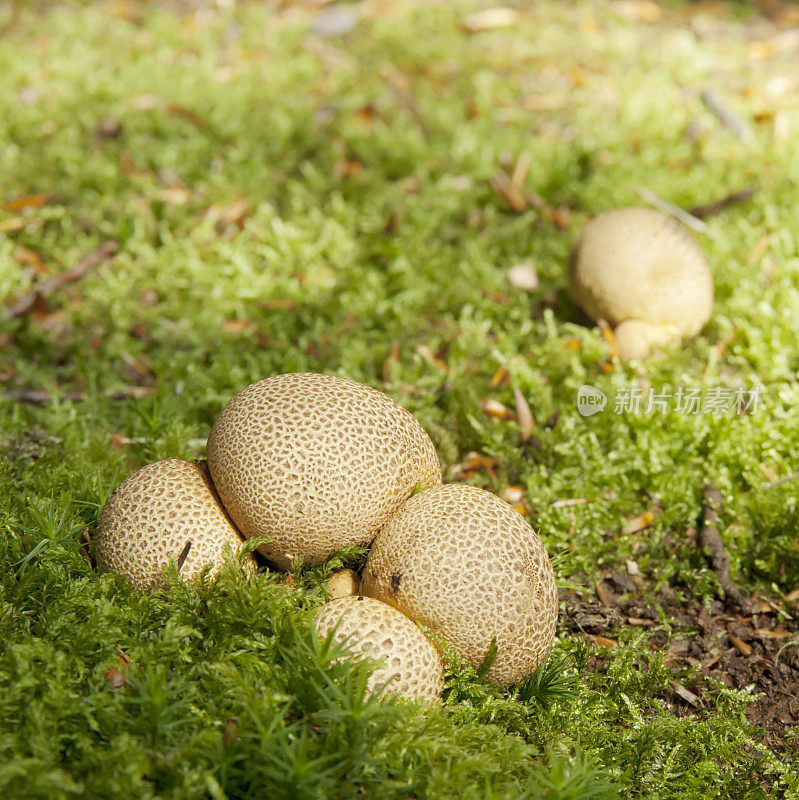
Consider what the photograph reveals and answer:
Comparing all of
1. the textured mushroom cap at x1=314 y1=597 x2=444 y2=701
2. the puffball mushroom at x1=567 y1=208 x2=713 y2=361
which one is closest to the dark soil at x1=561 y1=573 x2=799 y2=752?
the textured mushroom cap at x1=314 y1=597 x2=444 y2=701

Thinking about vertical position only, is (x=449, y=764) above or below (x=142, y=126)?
below

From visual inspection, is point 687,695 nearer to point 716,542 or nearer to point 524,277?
point 716,542

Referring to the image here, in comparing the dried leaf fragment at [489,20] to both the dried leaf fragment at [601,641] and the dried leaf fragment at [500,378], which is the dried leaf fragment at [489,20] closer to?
the dried leaf fragment at [500,378]

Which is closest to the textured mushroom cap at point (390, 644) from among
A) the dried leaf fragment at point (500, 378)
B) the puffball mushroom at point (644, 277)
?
the dried leaf fragment at point (500, 378)

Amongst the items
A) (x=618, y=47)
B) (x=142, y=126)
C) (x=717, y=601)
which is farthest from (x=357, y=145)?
(x=717, y=601)

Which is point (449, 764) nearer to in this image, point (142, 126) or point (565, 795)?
point (565, 795)

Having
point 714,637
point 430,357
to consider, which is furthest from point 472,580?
point 430,357
